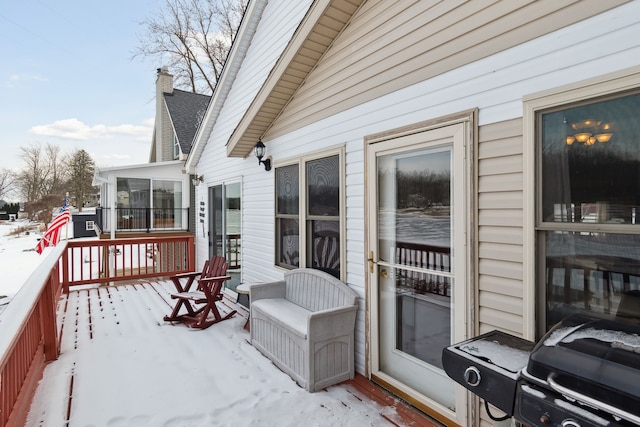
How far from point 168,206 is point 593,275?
11.5 metres

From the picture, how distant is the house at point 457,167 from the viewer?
1.70 m

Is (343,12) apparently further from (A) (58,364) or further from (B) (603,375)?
(A) (58,364)

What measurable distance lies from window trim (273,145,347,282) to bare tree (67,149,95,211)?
29720mm

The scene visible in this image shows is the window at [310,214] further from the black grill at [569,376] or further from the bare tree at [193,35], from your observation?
the bare tree at [193,35]

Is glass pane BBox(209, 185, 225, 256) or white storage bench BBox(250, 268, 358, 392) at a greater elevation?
glass pane BBox(209, 185, 225, 256)

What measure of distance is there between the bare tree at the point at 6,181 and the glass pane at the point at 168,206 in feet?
124

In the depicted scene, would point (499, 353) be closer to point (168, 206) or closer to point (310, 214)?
point (310, 214)

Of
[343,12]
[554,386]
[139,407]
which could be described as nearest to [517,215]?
[554,386]

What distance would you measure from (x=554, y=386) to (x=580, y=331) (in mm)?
276

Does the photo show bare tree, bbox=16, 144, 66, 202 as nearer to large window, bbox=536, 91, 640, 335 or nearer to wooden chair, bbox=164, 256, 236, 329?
wooden chair, bbox=164, 256, 236, 329

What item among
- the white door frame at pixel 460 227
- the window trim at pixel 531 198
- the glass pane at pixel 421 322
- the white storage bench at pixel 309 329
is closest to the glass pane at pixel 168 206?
the white storage bench at pixel 309 329

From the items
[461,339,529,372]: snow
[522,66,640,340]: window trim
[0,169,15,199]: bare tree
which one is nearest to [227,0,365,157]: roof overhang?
[522,66,640,340]: window trim

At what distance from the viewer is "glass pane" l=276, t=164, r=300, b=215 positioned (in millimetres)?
4270

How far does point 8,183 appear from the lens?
37.7 meters
